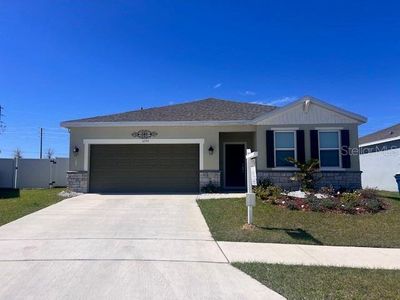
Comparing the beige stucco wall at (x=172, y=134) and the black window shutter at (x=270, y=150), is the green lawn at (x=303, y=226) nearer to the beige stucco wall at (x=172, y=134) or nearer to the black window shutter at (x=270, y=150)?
the black window shutter at (x=270, y=150)

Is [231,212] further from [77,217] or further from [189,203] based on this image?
[77,217]

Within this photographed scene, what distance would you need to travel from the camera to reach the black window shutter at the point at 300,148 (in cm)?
1638

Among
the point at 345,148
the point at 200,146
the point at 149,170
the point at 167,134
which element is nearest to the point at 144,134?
the point at 167,134

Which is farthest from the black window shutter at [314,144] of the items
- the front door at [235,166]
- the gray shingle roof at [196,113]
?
the front door at [235,166]

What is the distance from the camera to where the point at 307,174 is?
51.7ft

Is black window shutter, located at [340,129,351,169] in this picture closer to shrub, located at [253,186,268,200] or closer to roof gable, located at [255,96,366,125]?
roof gable, located at [255,96,366,125]

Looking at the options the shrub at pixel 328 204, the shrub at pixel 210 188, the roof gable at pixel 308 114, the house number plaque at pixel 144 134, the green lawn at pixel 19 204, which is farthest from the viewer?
the house number plaque at pixel 144 134

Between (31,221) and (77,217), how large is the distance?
127 centimetres

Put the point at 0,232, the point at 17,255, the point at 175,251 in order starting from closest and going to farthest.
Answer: the point at 17,255
the point at 175,251
the point at 0,232

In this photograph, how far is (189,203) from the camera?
14195 millimetres

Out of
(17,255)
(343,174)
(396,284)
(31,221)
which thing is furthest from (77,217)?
(343,174)

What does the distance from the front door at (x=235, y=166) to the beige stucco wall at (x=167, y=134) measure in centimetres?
152

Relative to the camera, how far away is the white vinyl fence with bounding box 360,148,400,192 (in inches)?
808

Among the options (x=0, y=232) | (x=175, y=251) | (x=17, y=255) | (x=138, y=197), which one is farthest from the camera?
(x=138, y=197)
